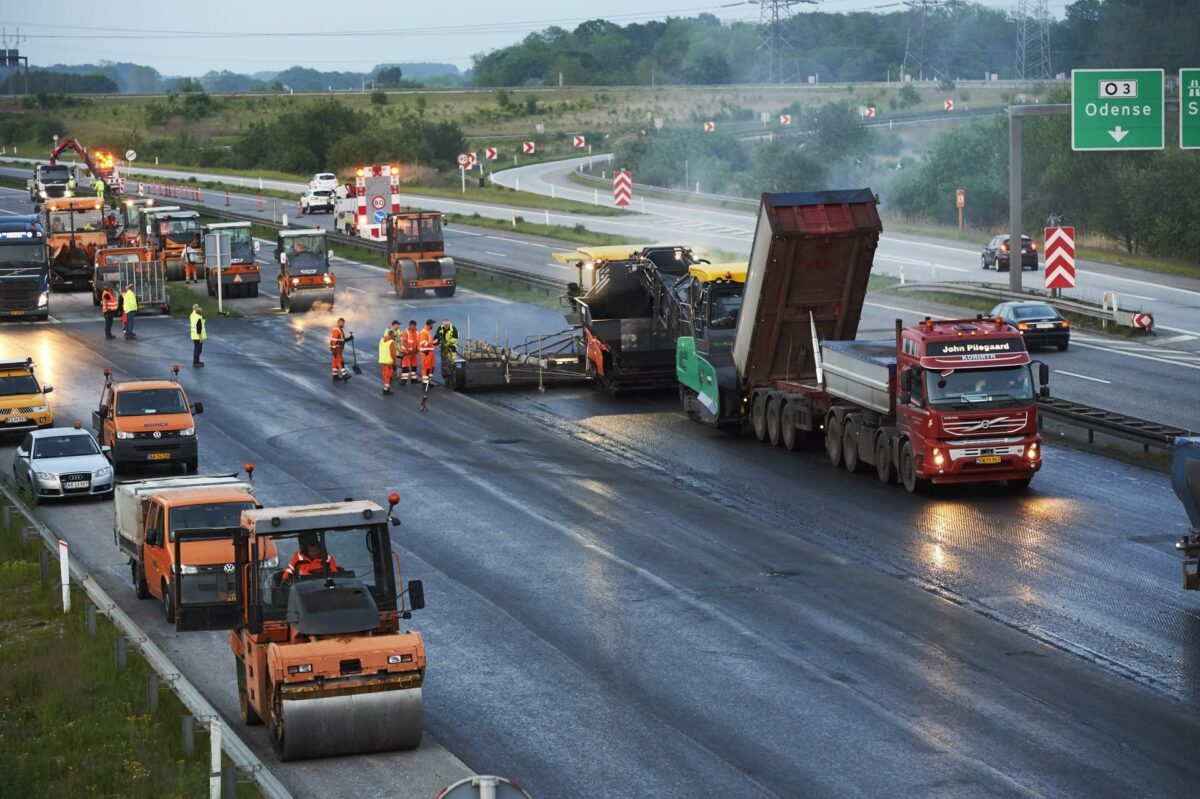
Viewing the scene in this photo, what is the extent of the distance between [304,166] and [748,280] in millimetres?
95043

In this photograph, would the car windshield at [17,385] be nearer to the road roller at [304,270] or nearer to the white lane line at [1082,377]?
the road roller at [304,270]

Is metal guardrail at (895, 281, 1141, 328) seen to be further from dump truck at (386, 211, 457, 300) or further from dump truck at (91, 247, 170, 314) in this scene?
dump truck at (91, 247, 170, 314)

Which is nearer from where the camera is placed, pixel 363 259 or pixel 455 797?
pixel 455 797

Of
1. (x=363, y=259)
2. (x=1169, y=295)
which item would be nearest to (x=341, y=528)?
(x=1169, y=295)

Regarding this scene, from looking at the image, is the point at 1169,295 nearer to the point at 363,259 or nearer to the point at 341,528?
the point at 363,259

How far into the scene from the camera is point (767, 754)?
56.7 feet

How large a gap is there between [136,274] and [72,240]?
307 inches

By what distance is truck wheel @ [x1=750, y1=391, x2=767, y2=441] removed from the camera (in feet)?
116

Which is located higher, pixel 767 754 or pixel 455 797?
pixel 455 797

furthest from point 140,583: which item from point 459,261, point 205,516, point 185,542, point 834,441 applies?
point 459,261

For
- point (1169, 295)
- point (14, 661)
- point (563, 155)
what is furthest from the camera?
point (563, 155)

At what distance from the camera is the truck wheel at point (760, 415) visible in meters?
35.3

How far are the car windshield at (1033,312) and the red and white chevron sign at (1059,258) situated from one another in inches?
58.7

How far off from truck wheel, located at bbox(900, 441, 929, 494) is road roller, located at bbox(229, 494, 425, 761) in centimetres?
1443
